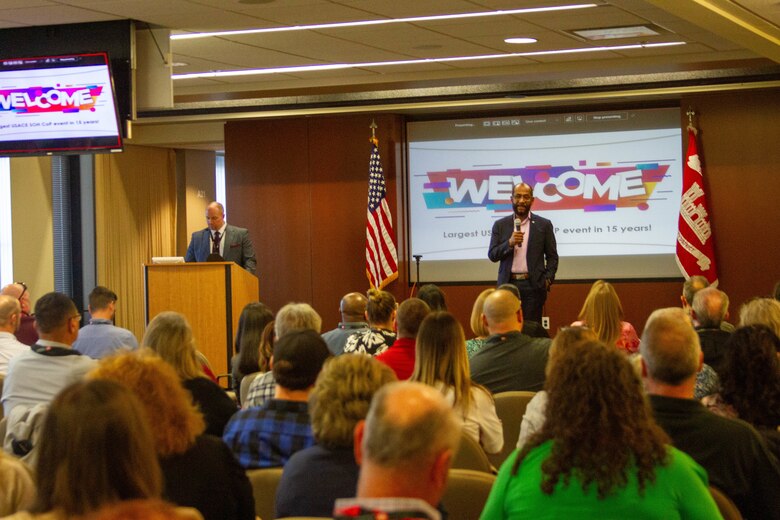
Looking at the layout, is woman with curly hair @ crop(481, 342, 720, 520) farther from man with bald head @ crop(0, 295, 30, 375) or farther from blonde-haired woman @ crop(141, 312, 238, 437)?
man with bald head @ crop(0, 295, 30, 375)

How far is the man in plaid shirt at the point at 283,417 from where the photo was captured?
3379 millimetres

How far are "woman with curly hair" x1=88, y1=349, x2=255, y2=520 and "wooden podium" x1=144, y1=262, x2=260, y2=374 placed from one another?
19.0 ft

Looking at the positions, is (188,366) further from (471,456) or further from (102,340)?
(102,340)

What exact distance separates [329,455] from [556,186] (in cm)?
964

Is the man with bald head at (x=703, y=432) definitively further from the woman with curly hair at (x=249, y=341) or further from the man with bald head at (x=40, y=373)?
the woman with curly hair at (x=249, y=341)

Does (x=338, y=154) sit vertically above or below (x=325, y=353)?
above

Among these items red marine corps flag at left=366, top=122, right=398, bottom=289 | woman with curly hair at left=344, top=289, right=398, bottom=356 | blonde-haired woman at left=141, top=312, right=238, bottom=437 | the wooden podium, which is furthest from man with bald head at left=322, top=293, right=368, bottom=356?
red marine corps flag at left=366, top=122, right=398, bottom=289

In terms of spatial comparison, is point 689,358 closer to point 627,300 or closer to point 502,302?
point 502,302

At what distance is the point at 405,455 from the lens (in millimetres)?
1742

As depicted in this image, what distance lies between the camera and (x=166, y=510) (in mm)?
1793

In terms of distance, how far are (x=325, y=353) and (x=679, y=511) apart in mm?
1482

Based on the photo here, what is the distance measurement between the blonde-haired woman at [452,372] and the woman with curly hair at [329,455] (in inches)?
49.3

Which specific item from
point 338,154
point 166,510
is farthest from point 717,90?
point 166,510

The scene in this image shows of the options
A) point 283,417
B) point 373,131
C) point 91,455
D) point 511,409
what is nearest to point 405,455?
point 91,455
